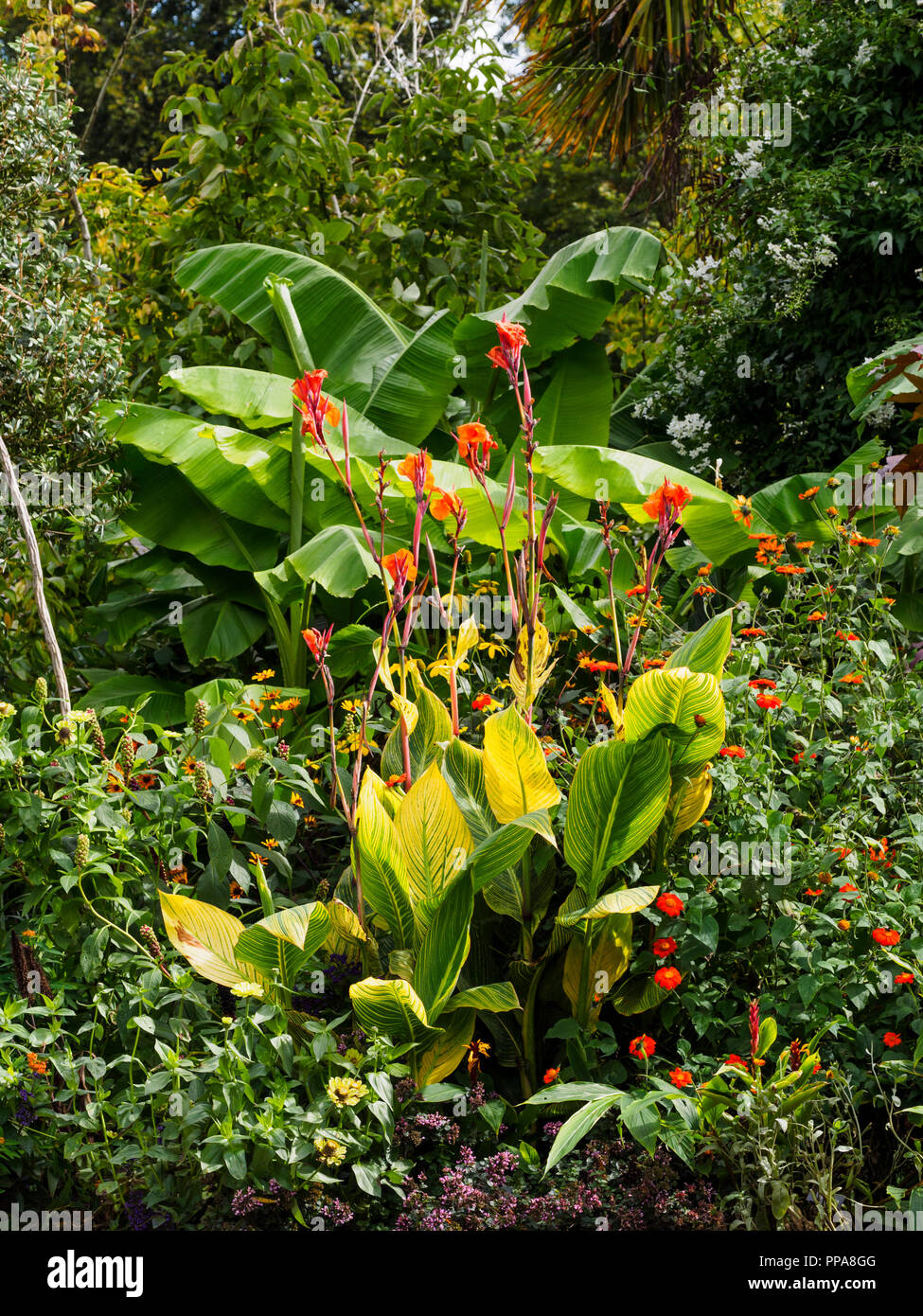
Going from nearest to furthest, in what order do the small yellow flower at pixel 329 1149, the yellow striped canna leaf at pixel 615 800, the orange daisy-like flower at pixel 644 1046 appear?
1. the small yellow flower at pixel 329 1149
2. the orange daisy-like flower at pixel 644 1046
3. the yellow striped canna leaf at pixel 615 800

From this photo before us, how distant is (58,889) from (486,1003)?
1015 mm

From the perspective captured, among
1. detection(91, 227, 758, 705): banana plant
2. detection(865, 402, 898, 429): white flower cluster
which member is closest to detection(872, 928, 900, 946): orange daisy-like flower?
detection(91, 227, 758, 705): banana plant

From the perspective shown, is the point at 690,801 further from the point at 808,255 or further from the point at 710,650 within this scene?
the point at 808,255

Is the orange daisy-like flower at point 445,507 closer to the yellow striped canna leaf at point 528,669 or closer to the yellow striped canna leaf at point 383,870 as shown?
the yellow striped canna leaf at point 528,669

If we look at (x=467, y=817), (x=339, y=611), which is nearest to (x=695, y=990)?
(x=467, y=817)

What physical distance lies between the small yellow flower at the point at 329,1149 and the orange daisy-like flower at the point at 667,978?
76cm

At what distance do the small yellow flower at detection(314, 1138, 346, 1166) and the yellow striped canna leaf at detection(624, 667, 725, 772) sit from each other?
1.09m

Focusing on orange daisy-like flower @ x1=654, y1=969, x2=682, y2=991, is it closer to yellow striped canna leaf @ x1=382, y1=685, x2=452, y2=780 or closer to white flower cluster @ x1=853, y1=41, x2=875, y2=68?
yellow striped canna leaf @ x1=382, y1=685, x2=452, y2=780

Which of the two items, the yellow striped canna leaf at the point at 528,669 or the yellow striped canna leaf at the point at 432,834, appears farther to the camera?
the yellow striped canna leaf at the point at 528,669

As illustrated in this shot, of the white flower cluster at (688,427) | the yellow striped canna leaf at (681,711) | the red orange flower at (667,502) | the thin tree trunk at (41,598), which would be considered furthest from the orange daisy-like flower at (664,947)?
the white flower cluster at (688,427)

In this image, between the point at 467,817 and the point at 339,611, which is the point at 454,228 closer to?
the point at 339,611

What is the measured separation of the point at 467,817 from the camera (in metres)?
2.84

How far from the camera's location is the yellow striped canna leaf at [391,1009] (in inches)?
94.9

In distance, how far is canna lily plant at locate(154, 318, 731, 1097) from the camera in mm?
2533
